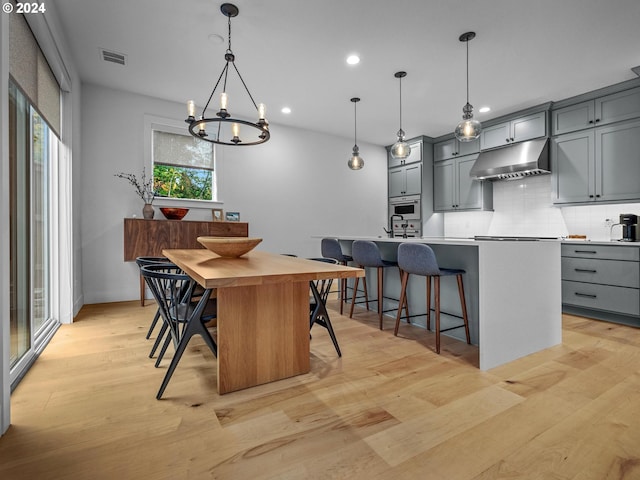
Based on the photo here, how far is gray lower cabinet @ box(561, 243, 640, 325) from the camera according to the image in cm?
334

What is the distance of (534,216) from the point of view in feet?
15.9

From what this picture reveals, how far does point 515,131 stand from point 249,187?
157 inches

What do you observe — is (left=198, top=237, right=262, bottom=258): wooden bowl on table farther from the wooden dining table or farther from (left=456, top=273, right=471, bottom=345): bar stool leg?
(left=456, top=273, right=471, bottom=345): bar stool leg

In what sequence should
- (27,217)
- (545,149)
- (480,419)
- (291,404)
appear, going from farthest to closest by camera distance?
(545,149), (27,217), (291,404), (480,419)

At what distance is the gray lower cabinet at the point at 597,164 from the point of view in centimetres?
367

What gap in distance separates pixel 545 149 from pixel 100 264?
19.4 ft

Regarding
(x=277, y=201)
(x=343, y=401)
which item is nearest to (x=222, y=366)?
(x=343, y=401)

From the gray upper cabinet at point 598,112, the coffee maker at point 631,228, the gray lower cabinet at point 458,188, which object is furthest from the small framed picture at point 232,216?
the coffee maker at point 631,228

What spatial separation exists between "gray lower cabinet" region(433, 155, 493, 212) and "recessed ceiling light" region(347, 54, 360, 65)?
113 inches

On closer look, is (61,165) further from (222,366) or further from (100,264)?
(222,366)

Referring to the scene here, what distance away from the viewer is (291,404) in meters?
1.76

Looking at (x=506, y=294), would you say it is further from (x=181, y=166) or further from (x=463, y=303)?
(x=181, y=166)

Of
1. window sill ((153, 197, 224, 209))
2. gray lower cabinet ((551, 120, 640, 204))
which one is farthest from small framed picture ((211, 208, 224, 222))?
gray lower cabinet ((551, 120, 640, 204))

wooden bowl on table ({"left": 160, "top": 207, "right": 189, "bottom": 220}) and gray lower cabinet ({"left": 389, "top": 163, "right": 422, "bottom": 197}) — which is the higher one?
gray lower cabinet ({"left": 389, "top": 163, "right": 422, "bottom": 197})
